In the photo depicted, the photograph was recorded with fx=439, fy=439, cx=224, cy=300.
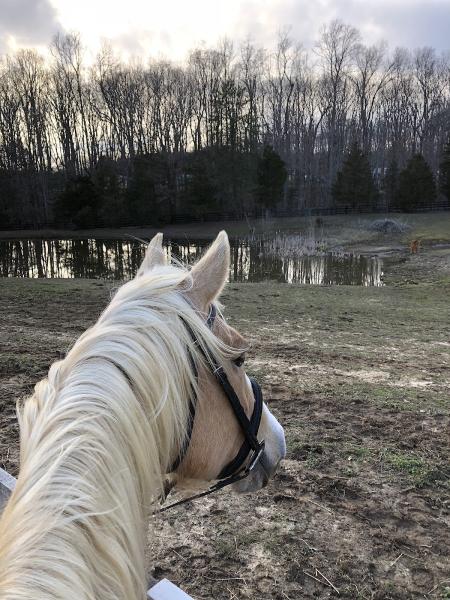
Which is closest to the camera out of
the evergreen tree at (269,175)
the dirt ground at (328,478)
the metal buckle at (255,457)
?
the metal buckle at (255,457)

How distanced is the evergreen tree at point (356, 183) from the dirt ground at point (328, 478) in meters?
37.6

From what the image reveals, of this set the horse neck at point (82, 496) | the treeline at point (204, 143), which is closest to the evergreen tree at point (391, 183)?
the treeline at point (204, 143)

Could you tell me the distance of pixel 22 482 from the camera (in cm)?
97

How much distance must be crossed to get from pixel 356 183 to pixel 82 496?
45.5 meters

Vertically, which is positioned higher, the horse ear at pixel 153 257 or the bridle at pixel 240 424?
the horse ear at pixel 153 257

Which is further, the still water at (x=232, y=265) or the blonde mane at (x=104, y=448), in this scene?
the still water at (x=232, y=265)

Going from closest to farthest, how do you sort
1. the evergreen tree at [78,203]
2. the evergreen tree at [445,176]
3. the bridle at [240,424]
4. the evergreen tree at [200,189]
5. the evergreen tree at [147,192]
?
the bridle at [240,424] < the evergreen tree at [147,192] < the evergreen tree at [78,203] < the evergreen tree at [200,189] < the evergreen tree at [445,176]

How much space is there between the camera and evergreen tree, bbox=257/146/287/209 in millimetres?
43031

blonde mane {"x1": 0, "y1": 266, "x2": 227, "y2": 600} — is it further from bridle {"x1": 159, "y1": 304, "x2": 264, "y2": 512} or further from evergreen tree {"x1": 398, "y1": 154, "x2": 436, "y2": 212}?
evergreen tree {"x1": 398, "y1": 154, "x2": 436, "y2": 212}

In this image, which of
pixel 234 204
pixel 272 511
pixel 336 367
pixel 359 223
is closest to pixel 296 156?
pixel 234 204

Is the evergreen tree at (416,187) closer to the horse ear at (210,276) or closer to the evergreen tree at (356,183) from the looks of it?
the evergreen tree at (356,183)

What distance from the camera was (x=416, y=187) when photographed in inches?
1623

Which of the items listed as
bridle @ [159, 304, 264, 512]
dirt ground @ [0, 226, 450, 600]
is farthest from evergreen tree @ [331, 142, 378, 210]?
bridle @ [159, 304, 264, 512]

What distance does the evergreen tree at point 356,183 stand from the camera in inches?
1674
